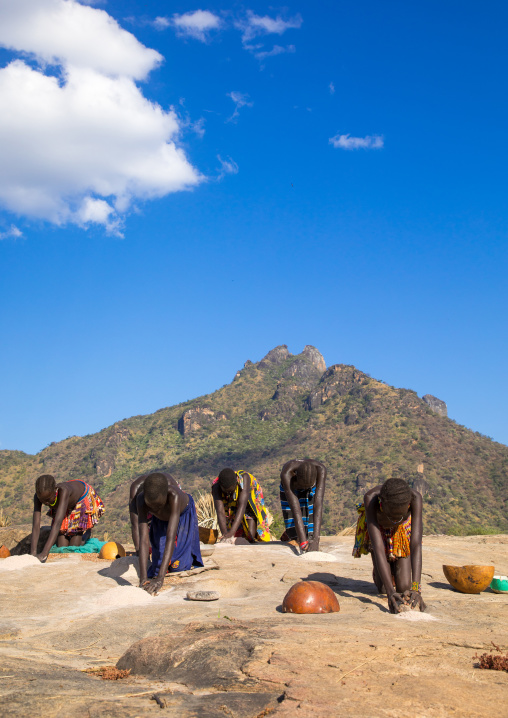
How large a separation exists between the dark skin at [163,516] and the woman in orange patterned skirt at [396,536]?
1974 mm

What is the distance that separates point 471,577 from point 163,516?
309cm

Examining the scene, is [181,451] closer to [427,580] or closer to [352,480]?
[352,480]

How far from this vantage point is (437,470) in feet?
145

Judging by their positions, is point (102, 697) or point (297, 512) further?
point (297, 512)

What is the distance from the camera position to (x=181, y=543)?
6.59 meters

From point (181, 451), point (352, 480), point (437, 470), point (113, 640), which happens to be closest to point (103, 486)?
point (181, 451)

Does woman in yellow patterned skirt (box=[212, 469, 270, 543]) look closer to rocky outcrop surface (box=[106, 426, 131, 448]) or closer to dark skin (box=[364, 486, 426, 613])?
dark skin (box=[364, 486, 426, 613])

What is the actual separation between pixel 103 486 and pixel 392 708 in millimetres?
51102

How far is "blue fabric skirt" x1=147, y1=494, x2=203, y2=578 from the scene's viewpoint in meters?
6.40

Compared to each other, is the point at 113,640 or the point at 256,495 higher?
the point at 256,495

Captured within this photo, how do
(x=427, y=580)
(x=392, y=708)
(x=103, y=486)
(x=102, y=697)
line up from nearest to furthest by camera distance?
(x=392, y=708) → (x=102, y=697) → (x=427, y=580) → (x=103, y=486)

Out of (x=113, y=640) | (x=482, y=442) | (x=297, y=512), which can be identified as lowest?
(x=113, y=640)

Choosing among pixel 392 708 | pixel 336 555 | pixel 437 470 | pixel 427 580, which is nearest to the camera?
pixel 392 708

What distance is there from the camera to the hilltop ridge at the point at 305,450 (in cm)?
3850
